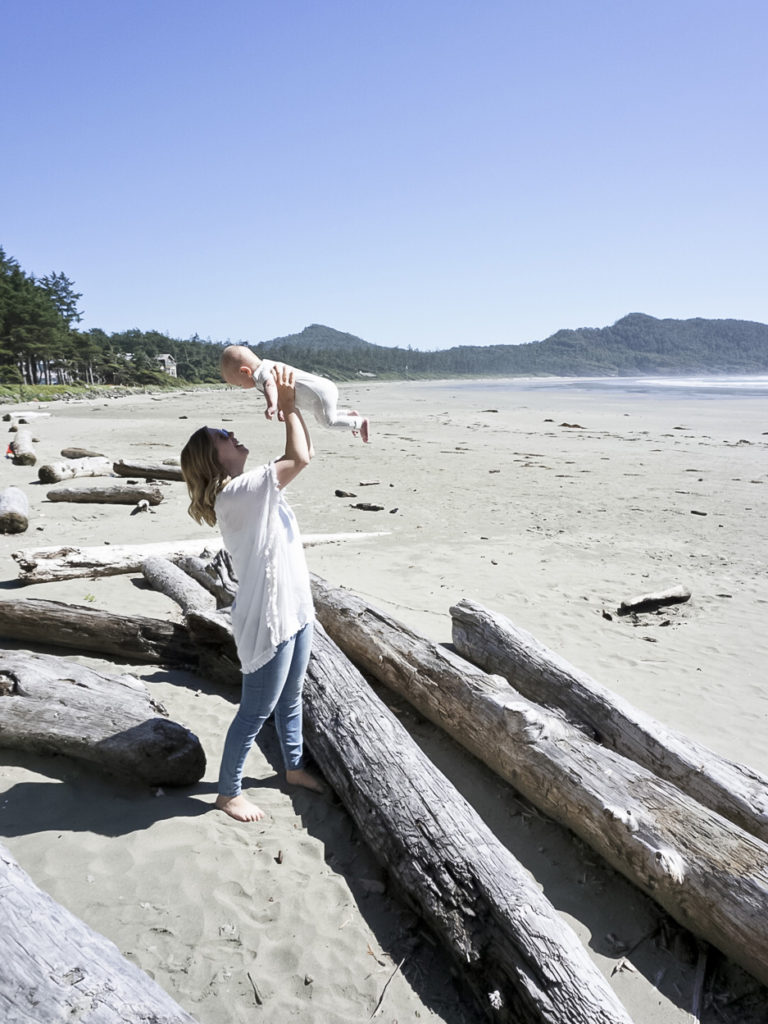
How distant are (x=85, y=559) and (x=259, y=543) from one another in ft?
15.4

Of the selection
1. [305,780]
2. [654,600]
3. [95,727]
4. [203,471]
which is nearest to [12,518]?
[95,727]

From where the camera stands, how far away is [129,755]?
350 cm

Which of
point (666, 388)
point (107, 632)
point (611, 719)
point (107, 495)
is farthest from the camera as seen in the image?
point (666, 388)

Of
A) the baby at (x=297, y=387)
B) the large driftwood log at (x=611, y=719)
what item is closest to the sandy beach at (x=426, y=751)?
the large driftwood log at (x=611, y=719)

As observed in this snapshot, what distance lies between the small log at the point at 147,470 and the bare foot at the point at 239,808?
1001cm

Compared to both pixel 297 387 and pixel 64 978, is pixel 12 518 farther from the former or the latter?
pixel 64 978

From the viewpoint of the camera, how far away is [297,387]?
3031 mm

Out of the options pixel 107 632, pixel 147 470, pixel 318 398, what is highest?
pixel 318 398

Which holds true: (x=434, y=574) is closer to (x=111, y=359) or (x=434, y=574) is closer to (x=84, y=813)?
(x=84, y=813)

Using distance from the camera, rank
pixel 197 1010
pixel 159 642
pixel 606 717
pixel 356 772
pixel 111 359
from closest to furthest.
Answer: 1. pixel 197 1010
2. pixel 356 772
3. pixel 606 717
4. pixel 159 642
5. pixel 111 359

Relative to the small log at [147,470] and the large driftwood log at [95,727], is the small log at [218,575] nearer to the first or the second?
the large driftwood log at [95,727]

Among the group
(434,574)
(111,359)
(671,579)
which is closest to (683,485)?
(671,579)

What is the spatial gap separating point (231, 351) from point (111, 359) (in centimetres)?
7995

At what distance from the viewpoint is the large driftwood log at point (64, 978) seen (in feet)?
5.86
